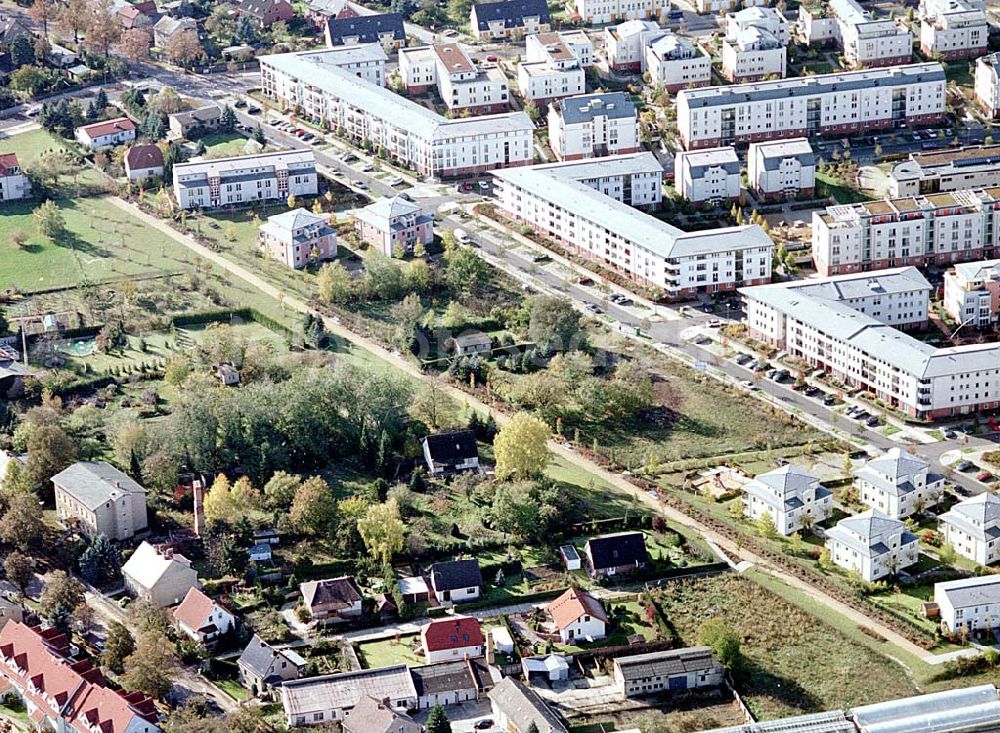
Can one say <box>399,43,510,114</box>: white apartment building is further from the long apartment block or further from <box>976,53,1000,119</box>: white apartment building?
the long apartment block

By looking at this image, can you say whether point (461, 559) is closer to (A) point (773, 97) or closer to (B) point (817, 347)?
(B) point (817, 347)

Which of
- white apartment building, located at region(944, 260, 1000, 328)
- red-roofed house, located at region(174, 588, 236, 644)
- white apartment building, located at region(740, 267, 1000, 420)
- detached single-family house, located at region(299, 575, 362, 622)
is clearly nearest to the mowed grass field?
detached single-family house, located at region(299, 575, 362, 622)

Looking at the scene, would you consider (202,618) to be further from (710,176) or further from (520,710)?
(710,176)

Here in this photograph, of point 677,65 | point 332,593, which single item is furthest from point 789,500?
point 677,65

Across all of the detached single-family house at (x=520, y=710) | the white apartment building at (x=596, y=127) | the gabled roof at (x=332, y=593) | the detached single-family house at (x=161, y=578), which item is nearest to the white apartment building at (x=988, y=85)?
the white apartment building at (x=596, y=127)

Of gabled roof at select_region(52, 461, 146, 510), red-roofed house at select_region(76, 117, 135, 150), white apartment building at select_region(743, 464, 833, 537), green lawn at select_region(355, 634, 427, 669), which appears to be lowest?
green lawn at select_region(355, 634, 427, 669)

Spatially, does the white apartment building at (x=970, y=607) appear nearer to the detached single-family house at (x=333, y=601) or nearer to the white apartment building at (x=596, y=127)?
the detached single-family house at (x=333, y=601)
